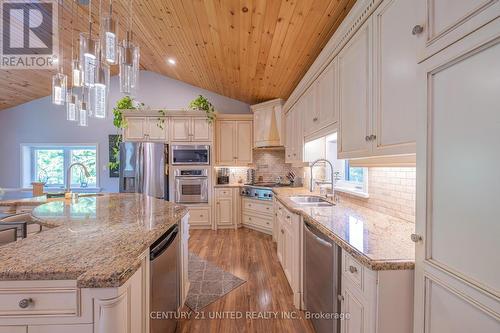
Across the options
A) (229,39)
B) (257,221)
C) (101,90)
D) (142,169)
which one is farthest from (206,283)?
(229,39)

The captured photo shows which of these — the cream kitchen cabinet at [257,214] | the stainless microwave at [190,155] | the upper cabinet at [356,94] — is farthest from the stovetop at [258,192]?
the upper cabinet at [356,94]

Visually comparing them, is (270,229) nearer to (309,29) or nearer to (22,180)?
(309,29)

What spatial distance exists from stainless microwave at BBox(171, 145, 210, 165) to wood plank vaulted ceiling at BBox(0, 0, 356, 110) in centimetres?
138

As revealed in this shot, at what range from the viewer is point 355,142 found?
1.52 metres

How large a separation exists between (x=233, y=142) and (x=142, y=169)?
1.85 m

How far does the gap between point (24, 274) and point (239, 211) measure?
3774 mm

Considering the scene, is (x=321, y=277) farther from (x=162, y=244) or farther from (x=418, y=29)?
(x=418, y=29)

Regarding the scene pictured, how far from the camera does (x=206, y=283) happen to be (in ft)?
7.73

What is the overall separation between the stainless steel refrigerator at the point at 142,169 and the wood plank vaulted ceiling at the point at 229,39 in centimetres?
171

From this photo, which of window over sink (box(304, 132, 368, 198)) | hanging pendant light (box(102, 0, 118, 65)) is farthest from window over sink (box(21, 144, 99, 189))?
window over sink (box(304, 132, 368, 198))

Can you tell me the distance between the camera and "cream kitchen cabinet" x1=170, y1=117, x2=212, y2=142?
169 inches

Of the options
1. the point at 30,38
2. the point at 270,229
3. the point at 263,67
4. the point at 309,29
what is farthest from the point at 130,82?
the point at 270,229

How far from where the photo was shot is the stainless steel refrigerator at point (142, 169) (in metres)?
4.05

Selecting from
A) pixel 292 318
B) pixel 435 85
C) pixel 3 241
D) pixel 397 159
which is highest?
pixel 435 85
